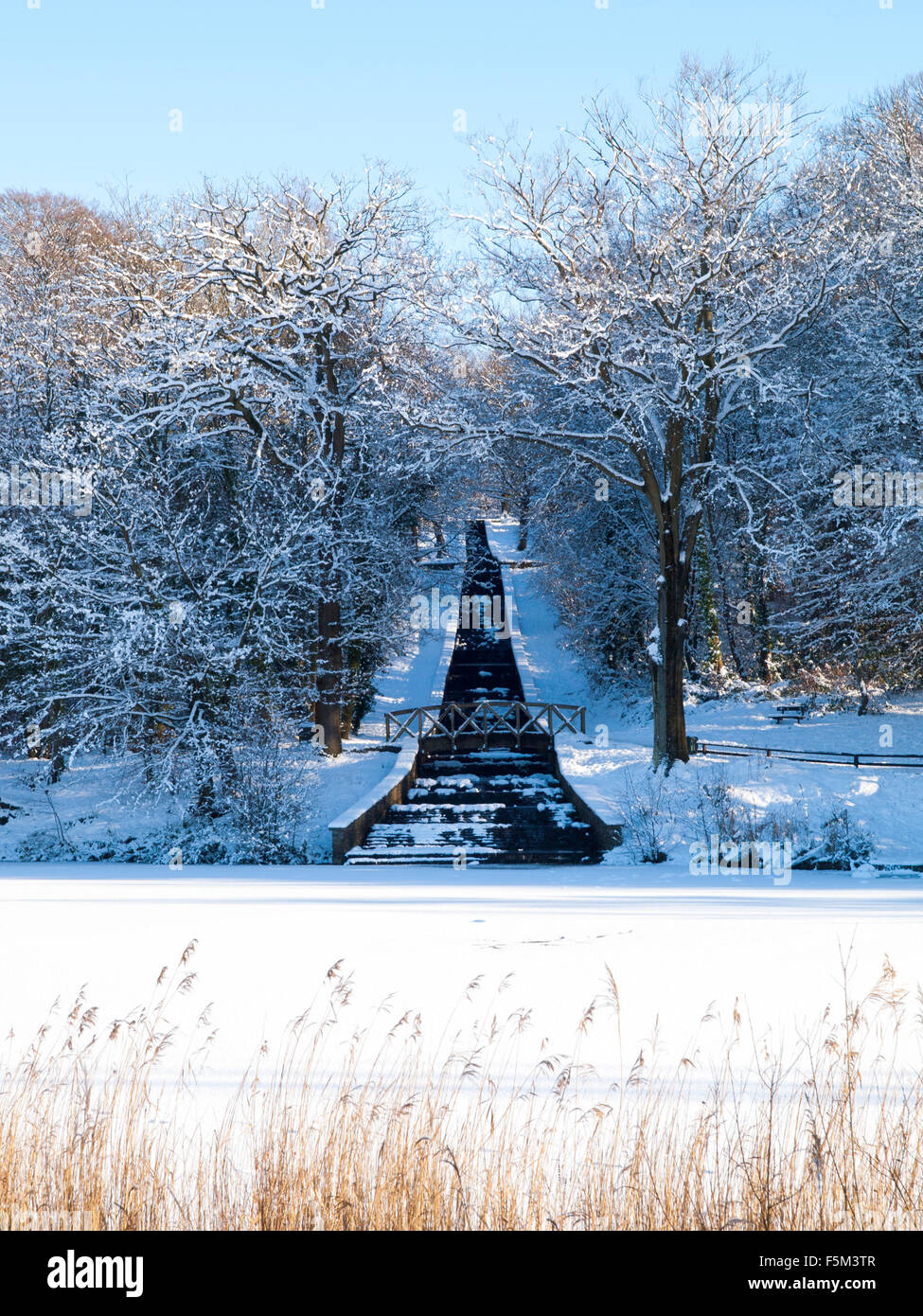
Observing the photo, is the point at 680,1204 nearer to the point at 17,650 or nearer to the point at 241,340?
the point at 241,340

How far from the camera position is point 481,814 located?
17.4 meters

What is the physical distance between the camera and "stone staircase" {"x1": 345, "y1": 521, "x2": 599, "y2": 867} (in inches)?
577

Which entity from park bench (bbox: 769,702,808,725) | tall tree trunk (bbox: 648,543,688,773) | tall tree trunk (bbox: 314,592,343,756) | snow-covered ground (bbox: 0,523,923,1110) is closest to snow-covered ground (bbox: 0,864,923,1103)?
snow-covered ground (bbox: 0,523,923,1110)

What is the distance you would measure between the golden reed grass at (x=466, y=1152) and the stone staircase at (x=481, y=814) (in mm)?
9480

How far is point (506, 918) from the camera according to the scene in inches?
299

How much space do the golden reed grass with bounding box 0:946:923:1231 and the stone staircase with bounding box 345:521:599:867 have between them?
9480mm

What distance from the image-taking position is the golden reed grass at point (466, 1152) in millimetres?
3656

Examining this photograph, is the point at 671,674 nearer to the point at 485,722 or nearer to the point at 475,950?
the point at 485,722

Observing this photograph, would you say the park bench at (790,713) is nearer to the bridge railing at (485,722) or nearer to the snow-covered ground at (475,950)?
the bridge railing at (485,722)

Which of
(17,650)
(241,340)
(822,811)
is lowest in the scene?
(822,811)

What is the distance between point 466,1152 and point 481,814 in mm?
13559

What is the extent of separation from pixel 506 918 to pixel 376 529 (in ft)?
48.0

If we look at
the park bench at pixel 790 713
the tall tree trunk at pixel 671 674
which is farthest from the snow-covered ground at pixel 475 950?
the park bench at pixel 790 713
